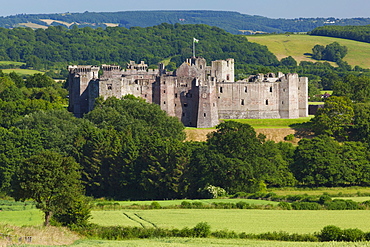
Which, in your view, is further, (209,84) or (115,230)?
(209,84)

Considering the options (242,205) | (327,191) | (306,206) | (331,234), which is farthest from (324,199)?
(331,234)

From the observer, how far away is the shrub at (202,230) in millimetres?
57719

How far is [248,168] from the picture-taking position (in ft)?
275

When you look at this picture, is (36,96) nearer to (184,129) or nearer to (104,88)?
(104,88)

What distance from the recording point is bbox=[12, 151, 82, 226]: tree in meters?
62.9

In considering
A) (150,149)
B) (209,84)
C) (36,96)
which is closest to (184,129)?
(209,84)

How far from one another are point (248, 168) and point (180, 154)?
7.35 metres

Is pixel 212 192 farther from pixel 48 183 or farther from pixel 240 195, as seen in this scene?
pixel 48 183

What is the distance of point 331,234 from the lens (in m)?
56.1

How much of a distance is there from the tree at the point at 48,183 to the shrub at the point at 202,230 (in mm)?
10149

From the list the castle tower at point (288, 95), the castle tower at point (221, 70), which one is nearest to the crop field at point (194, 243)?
the castle tower at point (288, 95)

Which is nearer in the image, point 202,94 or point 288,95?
point 202,94

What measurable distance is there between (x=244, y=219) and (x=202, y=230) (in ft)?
21.7

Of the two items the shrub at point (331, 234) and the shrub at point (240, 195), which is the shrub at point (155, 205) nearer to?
the shrub at point (240, 195)
